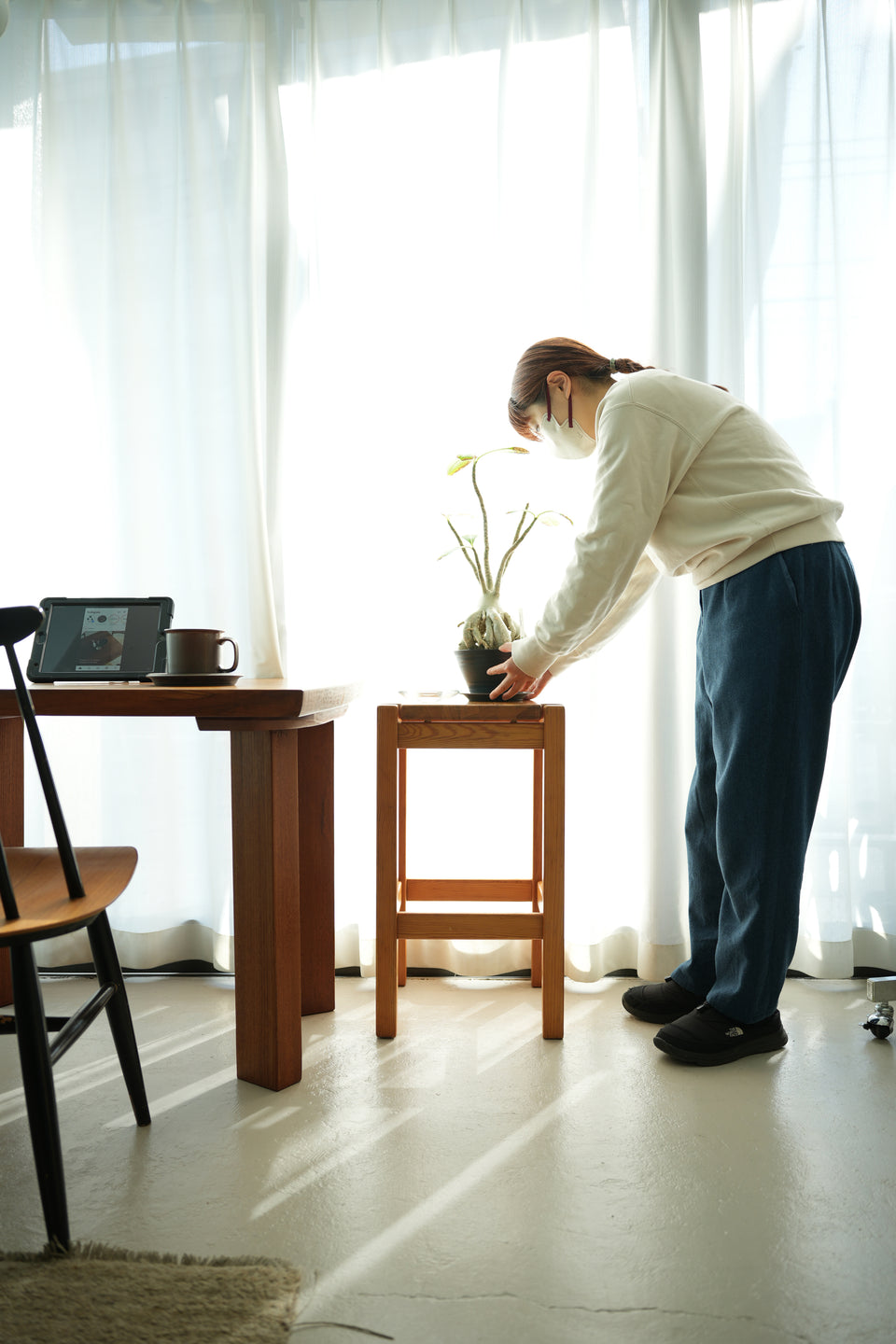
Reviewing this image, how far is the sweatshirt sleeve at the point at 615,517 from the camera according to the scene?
1.66 metres

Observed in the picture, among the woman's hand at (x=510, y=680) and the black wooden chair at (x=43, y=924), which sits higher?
the woman's hand at (x=510, y=680)

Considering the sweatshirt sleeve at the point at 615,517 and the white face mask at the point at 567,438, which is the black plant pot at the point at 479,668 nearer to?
the sweatshirt sleeve at the point at 615,517

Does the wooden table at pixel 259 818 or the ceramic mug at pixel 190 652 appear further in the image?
the ceramic mug at pixel 190 652

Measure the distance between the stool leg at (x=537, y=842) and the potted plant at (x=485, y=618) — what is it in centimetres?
29

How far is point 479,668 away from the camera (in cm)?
188

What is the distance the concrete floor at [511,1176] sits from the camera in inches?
42.4

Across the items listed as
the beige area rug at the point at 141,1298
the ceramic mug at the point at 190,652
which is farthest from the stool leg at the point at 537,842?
the beige area rug at the point at 141,1298

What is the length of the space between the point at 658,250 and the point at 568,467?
53cm

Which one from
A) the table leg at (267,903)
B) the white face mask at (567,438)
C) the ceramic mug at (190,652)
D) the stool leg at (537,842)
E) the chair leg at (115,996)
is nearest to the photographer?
the chair leg at (115,996)

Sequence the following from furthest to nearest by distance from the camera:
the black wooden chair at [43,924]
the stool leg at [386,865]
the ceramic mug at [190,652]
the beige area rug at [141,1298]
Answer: the stool leg at [386,865] → the ceramic mug at [190,652] → the black wooden chair at [43,924] → the beige area rug at [141,1298]

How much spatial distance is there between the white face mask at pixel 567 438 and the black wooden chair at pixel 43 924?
3.75 feet

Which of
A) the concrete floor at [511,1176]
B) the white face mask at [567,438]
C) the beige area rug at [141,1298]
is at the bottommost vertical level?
the concrete floor at [511,1176]

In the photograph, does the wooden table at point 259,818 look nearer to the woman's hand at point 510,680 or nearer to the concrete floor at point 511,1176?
the concrete floor at point 511,1176

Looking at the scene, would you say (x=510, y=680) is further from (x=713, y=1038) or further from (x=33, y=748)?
(x=33, y=748)
